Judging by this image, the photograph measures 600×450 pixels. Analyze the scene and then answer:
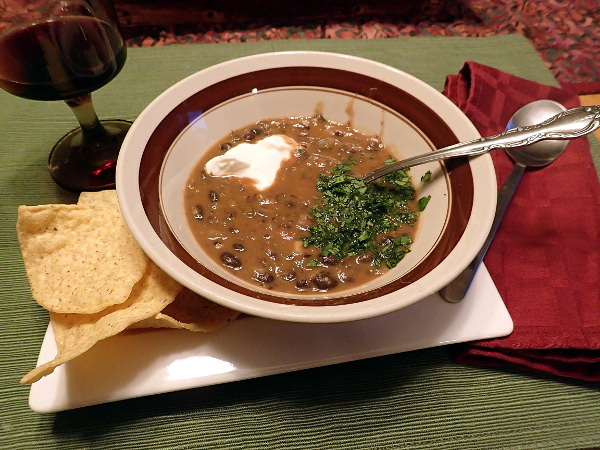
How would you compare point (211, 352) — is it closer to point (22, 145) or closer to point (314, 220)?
point (314, 220)

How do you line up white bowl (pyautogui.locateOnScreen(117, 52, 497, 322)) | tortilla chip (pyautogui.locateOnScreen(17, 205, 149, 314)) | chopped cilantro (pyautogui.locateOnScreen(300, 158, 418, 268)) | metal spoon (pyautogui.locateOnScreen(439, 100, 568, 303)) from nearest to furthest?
white bowl (pyautogui.locateOnScreen(117, 52, 497, 322)) < tortilla chip (pyautogui.locateOnScreen(17, 205, 149, 314)) < chopped cilantro (pyautogui.locateOnScreen(300, 158, 418, 268)) < metal spoon (pyautogui.locateOnScreen(439, 100, 568, 303))

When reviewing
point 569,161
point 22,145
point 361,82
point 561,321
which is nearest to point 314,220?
point 361,82

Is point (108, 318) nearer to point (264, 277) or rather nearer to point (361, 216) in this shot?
point (264, 277)

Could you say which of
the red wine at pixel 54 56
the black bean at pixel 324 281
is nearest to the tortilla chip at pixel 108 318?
the black bean at pixel 324 281

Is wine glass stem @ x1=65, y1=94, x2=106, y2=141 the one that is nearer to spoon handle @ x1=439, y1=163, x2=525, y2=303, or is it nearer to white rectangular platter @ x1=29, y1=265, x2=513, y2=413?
white rectangular platter @ x1=29, y1=265, x2=513, y2=413

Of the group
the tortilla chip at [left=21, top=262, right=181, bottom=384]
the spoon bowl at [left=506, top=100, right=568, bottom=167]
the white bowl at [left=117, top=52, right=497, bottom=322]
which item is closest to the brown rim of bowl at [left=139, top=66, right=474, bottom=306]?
the white bowl at [left=117, top=52, right=497, bottom=322]

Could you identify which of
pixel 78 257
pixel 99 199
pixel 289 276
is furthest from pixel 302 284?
pixel 99 199

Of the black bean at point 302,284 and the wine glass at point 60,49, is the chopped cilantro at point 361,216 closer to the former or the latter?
the black bean at point 302,284
